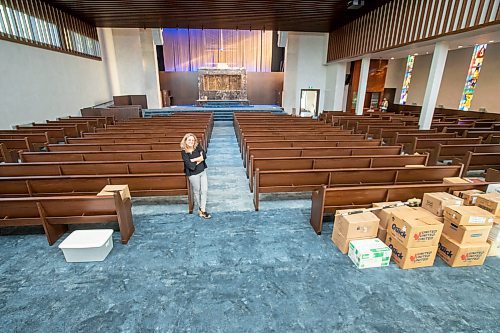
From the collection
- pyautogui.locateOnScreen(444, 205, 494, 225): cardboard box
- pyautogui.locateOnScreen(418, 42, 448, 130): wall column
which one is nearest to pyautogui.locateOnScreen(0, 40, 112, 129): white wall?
pyautogui.locateOnScreen(444, 205, 494, 225): cardboard box

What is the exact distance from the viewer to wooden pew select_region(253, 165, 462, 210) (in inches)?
143

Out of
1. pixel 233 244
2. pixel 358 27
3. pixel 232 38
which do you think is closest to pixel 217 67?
pixel 232 38

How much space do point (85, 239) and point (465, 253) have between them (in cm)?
393

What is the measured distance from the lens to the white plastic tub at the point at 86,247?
2.48m

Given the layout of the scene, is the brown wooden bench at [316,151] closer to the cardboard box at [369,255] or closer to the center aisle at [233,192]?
the center aisle at [233,192]

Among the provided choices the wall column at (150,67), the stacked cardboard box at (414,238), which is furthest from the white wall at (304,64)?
the stacked cardboard box at (414,238)

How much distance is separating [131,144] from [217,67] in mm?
11991

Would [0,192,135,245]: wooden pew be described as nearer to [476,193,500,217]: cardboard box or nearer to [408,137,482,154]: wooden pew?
[476,193,500,217]: cardboard box

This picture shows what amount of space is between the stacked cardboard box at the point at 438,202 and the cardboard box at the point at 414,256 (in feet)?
1.37

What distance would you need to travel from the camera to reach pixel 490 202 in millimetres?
2746

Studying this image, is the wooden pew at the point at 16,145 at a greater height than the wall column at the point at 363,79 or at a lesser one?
lesser

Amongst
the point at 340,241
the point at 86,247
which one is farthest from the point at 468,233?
the point at 86,247

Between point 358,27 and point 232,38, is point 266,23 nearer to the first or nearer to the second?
point 358,27

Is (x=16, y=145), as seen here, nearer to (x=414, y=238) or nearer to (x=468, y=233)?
(x=414, y=238)
